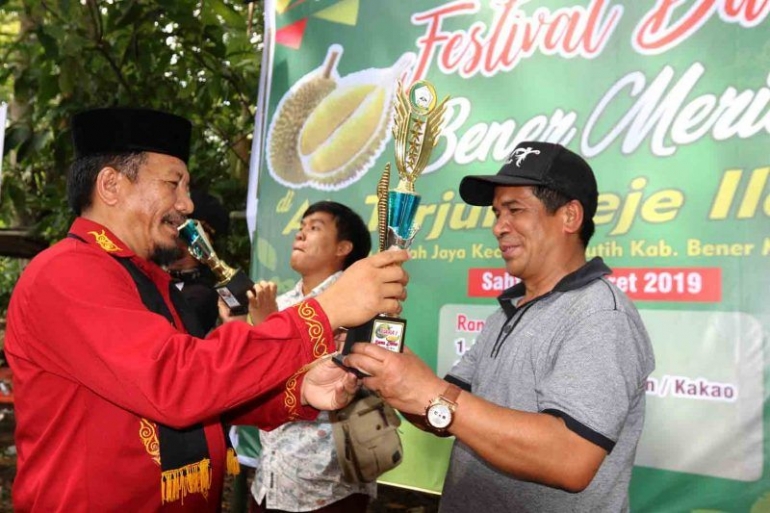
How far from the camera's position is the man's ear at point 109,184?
202 cm

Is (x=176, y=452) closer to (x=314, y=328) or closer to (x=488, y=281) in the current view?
(x=314, y=328)

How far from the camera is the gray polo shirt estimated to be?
5.61 ft

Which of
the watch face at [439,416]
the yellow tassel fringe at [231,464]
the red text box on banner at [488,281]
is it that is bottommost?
the yellow tassel fringe at [231,464]

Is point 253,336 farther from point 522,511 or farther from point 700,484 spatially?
point 700,484

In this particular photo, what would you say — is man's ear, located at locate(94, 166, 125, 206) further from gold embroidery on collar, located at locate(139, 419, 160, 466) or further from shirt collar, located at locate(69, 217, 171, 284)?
gold embroidery on collar, located at locate(139, 419, 160, 466)

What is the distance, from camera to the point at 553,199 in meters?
2.14

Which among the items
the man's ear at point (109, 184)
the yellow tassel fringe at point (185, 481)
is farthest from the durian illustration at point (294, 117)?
the yellow tassel fringe at point (185, 481)

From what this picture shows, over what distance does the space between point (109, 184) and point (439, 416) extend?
110 centimetres

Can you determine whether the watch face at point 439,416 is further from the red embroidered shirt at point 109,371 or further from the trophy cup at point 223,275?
the trophy cup at point 223,275

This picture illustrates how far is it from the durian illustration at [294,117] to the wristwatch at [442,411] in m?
2.39

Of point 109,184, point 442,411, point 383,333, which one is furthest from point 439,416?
point 109,184

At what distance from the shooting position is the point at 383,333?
1.78 meters

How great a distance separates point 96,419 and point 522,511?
1114 millimetres

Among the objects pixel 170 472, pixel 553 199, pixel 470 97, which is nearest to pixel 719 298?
pixel 553 199
